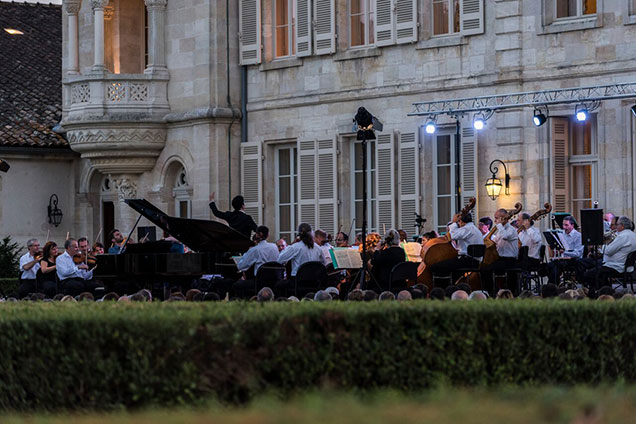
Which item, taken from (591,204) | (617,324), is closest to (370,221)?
(591,204)

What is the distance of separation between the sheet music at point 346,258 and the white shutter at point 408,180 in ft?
22.1

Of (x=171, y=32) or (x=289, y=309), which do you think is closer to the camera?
(x=289, y=309)

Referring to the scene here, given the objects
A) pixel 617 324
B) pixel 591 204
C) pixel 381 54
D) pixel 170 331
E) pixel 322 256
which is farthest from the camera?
pixel 381 54

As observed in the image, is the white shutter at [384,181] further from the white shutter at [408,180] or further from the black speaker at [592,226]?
the black speaker at [592,226]

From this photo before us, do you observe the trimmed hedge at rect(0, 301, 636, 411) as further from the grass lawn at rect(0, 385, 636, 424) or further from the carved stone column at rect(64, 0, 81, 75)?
the carved stone column at rect(64, 0, 81, 75)

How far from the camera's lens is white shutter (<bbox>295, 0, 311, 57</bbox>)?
28.1 meters

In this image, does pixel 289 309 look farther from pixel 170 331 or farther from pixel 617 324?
pixel 617 324

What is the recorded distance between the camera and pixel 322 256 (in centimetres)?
2019

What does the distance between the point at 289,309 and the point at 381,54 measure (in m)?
17.8

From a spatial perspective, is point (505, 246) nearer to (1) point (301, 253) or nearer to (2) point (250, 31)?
(1) point (301, 253)

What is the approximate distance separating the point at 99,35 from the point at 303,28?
4521 mm

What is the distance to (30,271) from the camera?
22219mm

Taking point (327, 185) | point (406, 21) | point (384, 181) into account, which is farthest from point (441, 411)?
point (327, 185)

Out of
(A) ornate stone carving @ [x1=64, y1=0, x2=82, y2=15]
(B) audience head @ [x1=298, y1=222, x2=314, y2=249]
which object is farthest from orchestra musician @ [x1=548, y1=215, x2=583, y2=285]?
(A) ornate stone carving @ [x1=64, y1=0, x2=82, y2=15]
